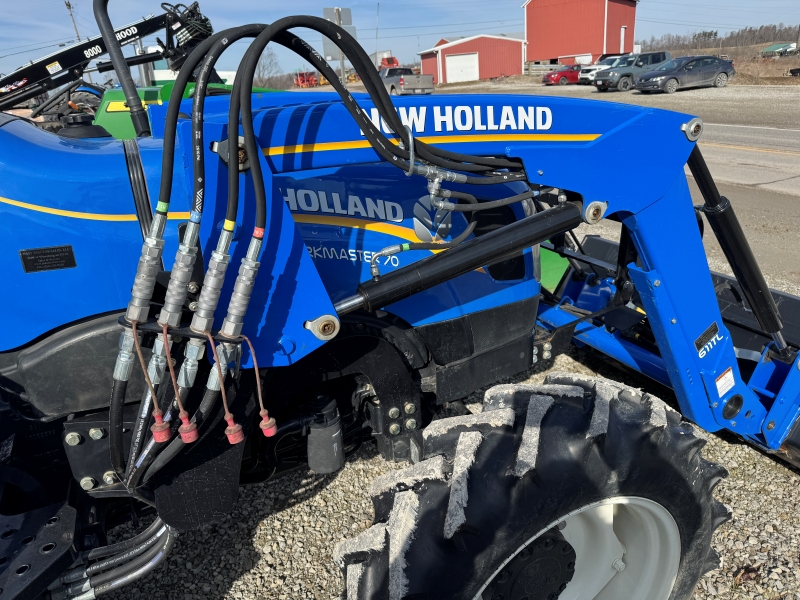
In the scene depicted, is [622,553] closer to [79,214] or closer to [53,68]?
[79,214]

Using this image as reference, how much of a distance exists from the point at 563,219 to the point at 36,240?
1497 millimetres

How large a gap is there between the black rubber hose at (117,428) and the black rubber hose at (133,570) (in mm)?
279

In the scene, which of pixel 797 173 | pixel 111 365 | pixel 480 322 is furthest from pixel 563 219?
pixel 797 173

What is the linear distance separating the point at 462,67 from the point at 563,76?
68.1 ft

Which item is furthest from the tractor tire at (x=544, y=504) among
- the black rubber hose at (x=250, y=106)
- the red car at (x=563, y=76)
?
the red car at (x=563, y=76)

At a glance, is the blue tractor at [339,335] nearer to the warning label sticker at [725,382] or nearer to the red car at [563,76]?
the warning label sticker at [725,382]

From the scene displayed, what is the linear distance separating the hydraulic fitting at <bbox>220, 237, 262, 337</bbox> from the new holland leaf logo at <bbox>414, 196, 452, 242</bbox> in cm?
72

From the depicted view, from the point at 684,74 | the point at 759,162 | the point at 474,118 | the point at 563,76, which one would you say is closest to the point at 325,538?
the point at 474,118

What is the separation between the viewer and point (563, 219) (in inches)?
72.8

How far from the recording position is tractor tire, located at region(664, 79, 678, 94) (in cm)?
2095

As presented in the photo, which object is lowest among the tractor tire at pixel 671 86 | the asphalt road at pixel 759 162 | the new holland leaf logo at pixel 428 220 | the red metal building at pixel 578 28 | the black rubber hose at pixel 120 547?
the asphalt road at pixel 759 162

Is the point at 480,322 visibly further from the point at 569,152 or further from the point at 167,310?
the point at 167,310

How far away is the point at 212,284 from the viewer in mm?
1395

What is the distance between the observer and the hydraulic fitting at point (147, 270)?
1.36 meters
